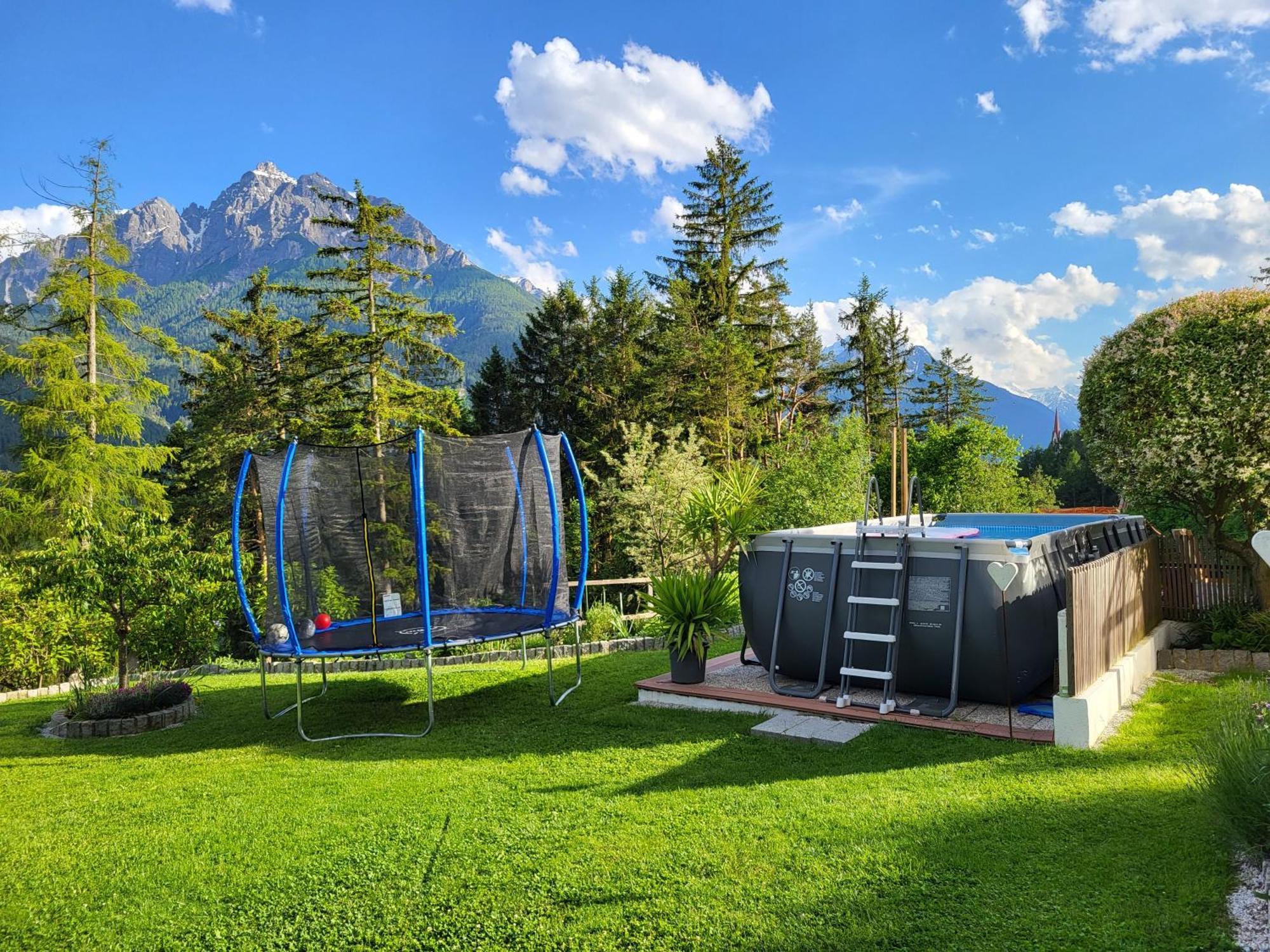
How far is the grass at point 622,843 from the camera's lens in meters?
2.84

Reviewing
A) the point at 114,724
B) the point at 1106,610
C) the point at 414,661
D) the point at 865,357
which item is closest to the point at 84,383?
the point at 414,661

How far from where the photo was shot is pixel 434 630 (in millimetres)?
6551

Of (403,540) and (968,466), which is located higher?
(968,466)

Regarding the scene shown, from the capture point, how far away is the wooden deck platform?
499 cm

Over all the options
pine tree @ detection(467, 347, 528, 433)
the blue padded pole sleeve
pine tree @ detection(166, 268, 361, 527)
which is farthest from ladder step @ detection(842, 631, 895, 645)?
pine tree @ detection(467, 347, 528, 433)

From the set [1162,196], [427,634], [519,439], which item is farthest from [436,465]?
[1162,196]

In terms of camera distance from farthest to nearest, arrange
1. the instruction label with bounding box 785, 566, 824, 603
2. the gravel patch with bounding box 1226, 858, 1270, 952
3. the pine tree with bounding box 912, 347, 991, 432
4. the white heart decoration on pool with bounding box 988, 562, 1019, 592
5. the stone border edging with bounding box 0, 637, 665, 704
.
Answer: the pine tree with bounding box 912, 347, 991, 432 → the stone border edging with bounding box 0, 637, 665, 704 → the instruction label with bounding box 785, 566, 824, 603 → the white heart decoration on pool with bounding box 988, 562, 1019, 592 → the gravel patch with bounding box 1226, 858, 1270, 952

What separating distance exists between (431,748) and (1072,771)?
4019 millimetres

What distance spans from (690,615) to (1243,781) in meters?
3.97

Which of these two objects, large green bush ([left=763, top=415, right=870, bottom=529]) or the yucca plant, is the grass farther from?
large green bush ([left=763, top=415, right=870, bottom=529])

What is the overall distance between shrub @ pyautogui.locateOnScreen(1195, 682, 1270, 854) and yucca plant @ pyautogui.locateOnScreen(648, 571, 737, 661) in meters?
3.64

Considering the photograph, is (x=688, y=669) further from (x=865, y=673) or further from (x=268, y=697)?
(x=268, y=697)

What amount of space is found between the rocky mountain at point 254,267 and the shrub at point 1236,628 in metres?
127

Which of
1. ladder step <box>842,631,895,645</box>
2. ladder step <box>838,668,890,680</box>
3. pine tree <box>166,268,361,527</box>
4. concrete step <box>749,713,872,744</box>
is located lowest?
concrete step <box>749,713,872,744</box>
